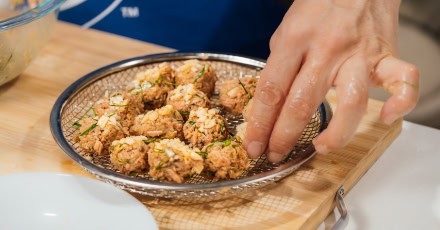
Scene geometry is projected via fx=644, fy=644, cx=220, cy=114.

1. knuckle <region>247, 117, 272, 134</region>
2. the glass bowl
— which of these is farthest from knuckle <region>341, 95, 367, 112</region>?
→ the glass bowl

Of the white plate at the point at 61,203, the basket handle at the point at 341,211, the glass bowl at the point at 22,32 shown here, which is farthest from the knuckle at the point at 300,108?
the glass bowl at the point at 22,32

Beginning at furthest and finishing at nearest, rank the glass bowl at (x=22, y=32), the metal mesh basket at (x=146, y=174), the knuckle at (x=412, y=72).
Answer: the glass bowl at (x=22, y=32), the metal mesh basket at (x=146, y=174), the knuckle at (x=412, y=72)

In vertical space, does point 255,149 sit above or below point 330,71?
below

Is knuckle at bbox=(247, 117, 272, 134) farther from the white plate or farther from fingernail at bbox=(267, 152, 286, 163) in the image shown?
the white plate

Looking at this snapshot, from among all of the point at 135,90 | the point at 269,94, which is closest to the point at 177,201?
the point at 269,94

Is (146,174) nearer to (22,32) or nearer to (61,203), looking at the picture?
(61,203)

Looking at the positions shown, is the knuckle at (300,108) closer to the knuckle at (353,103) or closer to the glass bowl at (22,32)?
the knuckle at (353,103)

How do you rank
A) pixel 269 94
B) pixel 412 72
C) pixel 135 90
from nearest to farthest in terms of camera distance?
pixel 412 72 → pixel 269 94 → pixel 135 90
